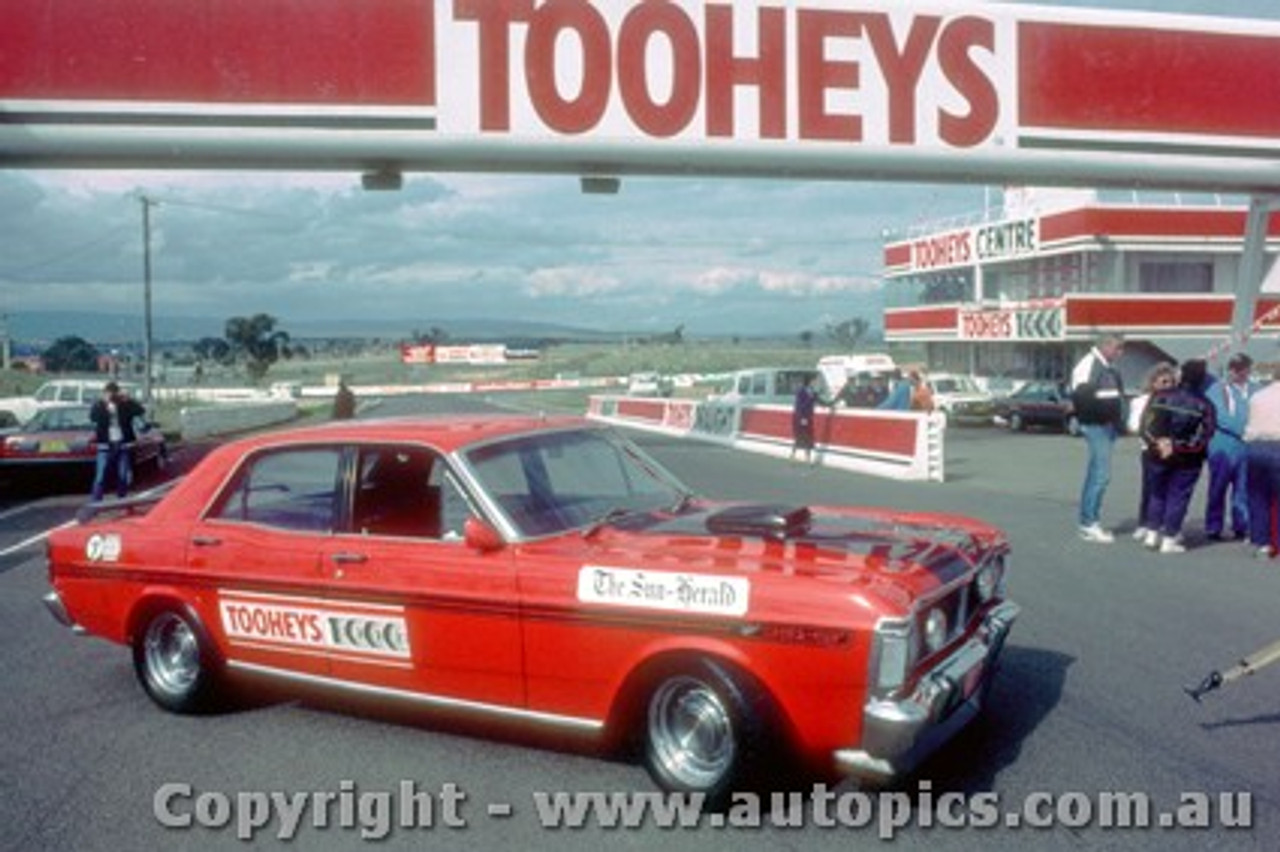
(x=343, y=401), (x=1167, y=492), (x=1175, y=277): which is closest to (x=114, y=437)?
(x=343, y=401)

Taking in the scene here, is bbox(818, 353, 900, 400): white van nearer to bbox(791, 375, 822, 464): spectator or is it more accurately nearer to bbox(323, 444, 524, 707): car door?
bbox(791, 375, 822, 464): spectator

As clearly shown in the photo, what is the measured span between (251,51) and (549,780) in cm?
1246

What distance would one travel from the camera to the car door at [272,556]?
5.59 meters

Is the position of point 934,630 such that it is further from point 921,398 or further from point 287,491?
point 921,398

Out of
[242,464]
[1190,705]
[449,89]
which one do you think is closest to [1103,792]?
[1190,705]

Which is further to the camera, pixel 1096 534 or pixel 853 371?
pixel 853 371

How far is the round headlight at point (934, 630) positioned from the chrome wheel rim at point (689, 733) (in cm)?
82

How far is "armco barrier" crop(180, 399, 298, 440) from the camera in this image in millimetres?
37344

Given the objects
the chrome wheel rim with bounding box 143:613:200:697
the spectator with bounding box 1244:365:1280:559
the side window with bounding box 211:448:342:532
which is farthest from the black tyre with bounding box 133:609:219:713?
the spectator with bounding box 1244:365:1280:559

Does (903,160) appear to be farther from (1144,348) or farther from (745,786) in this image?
(1144,348)

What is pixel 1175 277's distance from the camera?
40.9m

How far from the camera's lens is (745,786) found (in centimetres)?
458

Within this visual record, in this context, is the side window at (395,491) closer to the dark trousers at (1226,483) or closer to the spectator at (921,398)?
the dark trousers at (1226,483)

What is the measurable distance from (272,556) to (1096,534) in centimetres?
819
